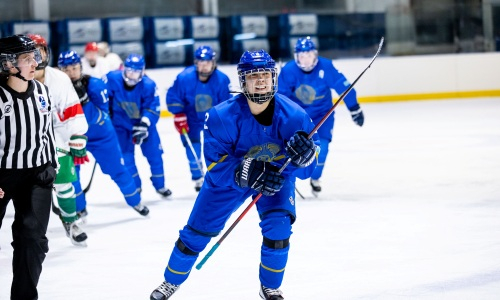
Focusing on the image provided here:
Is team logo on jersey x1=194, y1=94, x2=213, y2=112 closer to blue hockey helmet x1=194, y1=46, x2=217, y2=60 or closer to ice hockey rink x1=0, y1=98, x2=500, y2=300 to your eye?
blue hockey helmet x1=194, y1=46, x2=217, y2=60

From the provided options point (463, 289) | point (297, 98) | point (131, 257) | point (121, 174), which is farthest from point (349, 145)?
point (463, 289)

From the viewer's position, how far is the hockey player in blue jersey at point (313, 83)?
6.48 metres

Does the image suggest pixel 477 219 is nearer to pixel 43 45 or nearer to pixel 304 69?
pixel 304 69

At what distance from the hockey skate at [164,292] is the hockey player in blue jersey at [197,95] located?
3.29m

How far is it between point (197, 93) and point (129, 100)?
0.65m

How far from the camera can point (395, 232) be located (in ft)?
16.4

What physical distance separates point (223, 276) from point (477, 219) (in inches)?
70.4

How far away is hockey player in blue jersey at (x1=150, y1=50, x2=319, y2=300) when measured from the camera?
10.8 ft

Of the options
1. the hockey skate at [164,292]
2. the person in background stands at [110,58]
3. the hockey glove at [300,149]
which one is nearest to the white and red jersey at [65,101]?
the hockey skate at [164,292]

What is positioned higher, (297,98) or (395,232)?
(297,98)

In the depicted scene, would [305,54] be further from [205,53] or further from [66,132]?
[66,132]

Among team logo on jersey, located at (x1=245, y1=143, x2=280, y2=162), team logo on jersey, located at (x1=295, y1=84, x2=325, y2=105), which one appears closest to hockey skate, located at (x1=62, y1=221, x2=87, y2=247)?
team logo on jersey, located at (x1=245, y1=143, x2=280, y2=162)

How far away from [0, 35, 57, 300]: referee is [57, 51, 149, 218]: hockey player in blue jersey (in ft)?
6.41

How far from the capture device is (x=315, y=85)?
21.4 ft
